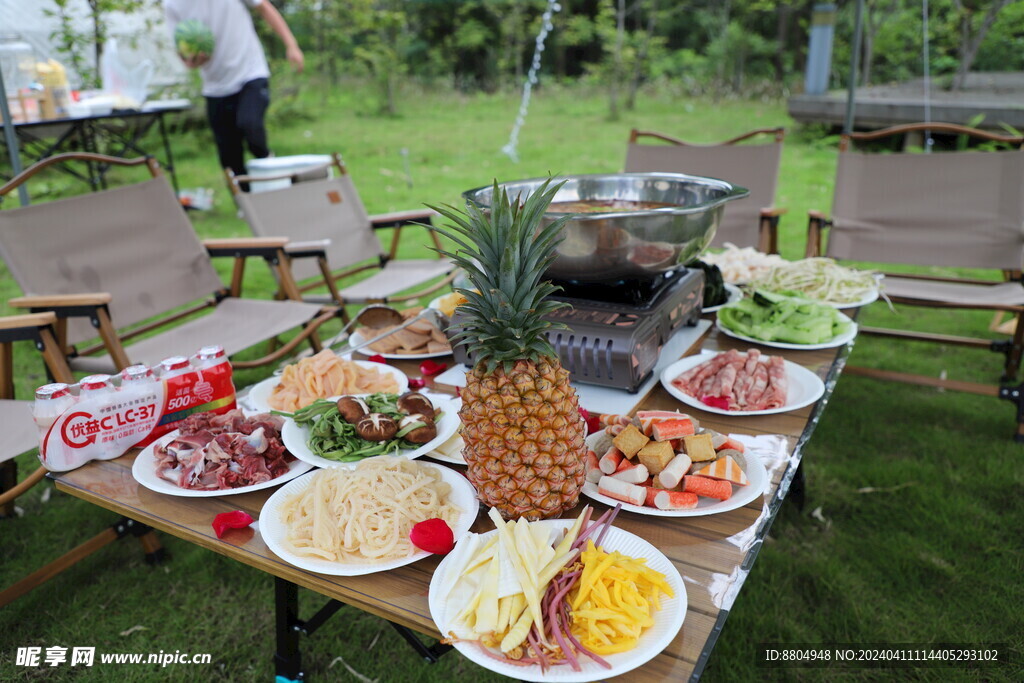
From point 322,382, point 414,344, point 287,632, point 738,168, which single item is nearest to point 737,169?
point 738,168

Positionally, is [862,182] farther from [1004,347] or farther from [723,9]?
[723,9]

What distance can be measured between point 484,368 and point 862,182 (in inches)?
144

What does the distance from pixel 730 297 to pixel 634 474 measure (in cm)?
150

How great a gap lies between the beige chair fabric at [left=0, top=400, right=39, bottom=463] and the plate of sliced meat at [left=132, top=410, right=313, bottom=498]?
33.5 inches

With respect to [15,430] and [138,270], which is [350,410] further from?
[138,270]

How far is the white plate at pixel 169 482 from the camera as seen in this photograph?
1.54 m

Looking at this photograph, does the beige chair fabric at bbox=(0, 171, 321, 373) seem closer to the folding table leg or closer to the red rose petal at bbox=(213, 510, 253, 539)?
the folding table leg

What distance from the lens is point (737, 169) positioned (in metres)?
4.46

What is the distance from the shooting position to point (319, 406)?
1.80 m

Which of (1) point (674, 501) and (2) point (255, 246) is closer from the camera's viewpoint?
(1) point (674, 501)

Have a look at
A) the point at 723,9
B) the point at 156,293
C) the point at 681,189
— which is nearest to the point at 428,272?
the point at 156,293

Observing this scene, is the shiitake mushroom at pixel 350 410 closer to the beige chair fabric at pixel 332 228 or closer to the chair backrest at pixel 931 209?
the beige chair fabric at pixel 332 228

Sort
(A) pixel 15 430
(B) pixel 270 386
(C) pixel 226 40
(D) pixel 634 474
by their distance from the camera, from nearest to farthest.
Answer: (D) pixel 634 474 → (B) pixel 270 386 → (A) pixel 15 430 → (C) pixel 226 40

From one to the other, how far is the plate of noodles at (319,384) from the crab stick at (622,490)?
2.69 feet
